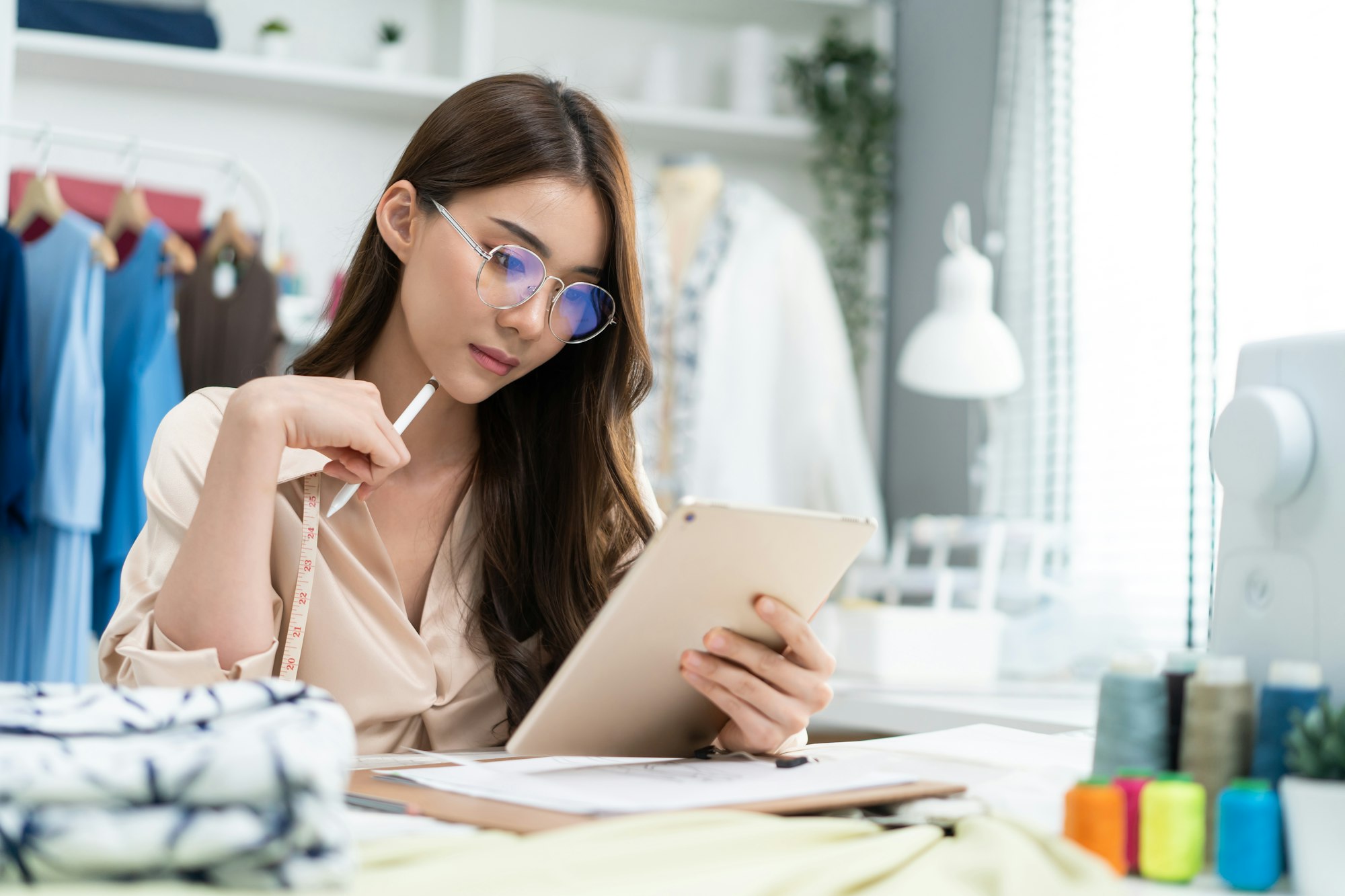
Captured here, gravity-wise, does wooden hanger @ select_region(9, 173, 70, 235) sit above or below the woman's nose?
above

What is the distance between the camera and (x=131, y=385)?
257cm

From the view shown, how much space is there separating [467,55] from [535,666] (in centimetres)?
234

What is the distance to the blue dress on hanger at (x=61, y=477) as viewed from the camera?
2.47 metres

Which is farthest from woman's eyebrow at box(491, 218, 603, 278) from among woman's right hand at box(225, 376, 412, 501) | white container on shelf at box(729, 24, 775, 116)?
white container on shelf at box(729, 24, 775, 116)

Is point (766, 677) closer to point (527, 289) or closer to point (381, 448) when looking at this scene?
point (381, 448)

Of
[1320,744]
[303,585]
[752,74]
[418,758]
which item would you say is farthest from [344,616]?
[752,74]

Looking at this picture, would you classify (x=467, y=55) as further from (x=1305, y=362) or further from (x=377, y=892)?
(x=377, y=892)

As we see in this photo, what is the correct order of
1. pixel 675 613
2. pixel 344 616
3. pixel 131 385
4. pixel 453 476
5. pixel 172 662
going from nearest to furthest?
1. pixel 675 613
2. pixel 172 662
3. pixel 344 616
4. pixel 453 476
5. pixel 131 385

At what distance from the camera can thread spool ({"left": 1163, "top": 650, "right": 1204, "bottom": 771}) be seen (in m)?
0.85

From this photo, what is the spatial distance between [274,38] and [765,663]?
8.92 feet

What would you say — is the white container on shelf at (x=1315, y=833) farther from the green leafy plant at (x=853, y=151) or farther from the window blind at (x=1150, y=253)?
the green leafy plant at (x=853, y=151)

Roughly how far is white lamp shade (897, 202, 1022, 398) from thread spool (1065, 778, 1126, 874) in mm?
1911

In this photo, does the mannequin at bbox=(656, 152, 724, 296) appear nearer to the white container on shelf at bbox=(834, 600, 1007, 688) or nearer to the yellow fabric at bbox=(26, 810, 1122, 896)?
the white container on shelf at bbox=(834, 600, 1007, 688)

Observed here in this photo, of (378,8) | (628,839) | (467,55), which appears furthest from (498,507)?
(378,8)
